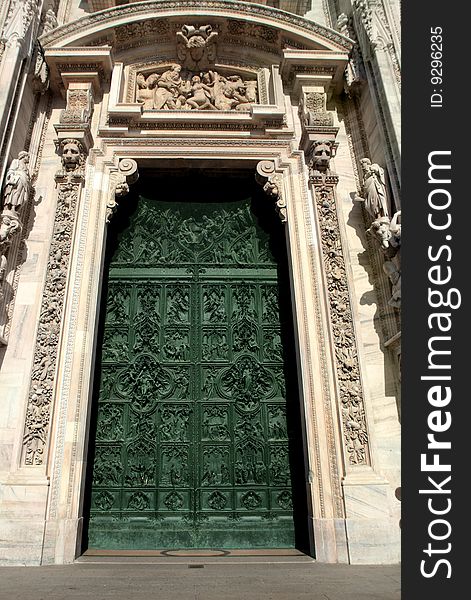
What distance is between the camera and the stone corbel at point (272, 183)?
7.21 m

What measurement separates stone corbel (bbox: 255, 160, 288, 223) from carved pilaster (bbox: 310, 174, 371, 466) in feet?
1.61

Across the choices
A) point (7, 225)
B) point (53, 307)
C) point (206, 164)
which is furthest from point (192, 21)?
point (53, 307)

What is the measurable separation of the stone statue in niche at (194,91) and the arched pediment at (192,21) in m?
0.63

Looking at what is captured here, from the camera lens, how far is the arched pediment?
7.77m

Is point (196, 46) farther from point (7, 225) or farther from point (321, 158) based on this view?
point (7, 225)

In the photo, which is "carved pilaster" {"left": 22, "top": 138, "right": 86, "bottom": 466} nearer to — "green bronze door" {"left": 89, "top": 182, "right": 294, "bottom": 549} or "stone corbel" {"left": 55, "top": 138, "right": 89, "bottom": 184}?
"stone corbel" {"left": 55, "top": 138, "right": 89, "bottom": 184}

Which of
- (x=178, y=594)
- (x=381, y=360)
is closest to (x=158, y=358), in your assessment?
(x=381, y=360)

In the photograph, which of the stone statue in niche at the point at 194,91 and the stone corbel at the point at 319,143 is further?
the stone statue in niche at the point at 194,91

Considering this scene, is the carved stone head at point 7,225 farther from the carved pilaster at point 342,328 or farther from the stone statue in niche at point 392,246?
the stone statue in niche at point 392,246

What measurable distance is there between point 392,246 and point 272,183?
2135 mm

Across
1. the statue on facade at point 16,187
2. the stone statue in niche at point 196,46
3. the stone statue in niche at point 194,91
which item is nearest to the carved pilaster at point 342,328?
the stone statue in niche at point 194,91

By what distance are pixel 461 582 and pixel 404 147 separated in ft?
11.9

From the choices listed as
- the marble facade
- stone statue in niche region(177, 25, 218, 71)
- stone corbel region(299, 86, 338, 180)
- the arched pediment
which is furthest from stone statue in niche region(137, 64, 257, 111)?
stone corbel region(299, 86, 338, 180)

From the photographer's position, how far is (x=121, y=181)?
7.23 m
